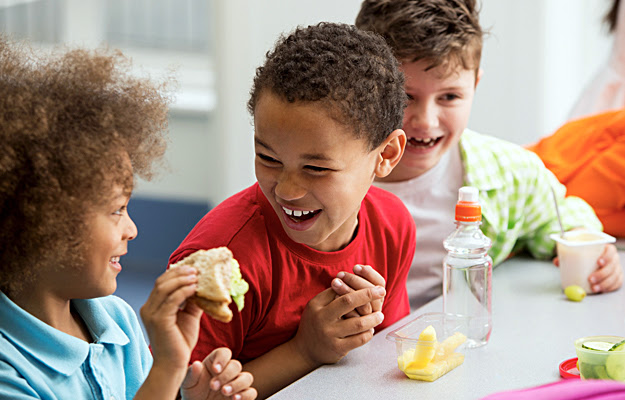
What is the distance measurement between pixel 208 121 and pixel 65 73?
309 cm

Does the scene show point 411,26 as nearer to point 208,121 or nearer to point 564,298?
point 564,298

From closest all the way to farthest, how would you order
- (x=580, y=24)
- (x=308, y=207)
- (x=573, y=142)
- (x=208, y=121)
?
(x=308, y=207) → (x=573, y=142) → (x=580, y=24) → (x=208, y=121)

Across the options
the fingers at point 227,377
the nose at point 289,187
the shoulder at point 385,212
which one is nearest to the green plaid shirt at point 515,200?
the shoulder at point 385,212

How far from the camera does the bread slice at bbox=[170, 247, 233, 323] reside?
835mm

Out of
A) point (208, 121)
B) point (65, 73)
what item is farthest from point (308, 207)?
point (208, 121)

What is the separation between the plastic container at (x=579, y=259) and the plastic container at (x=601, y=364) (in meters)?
0.43

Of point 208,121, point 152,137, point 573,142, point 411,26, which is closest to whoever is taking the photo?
point 152,137

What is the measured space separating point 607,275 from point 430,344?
1.79 ft

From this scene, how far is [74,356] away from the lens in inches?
36.8

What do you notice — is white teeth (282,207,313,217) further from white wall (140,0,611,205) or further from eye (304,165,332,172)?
white wall (140,0,611,205)

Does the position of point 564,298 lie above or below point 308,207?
below

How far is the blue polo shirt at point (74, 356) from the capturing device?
870 millimetres

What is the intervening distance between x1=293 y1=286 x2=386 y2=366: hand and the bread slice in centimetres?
29

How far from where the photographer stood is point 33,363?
90 centimetres
